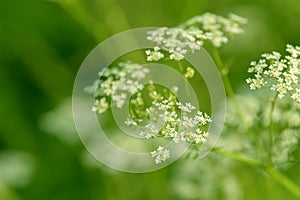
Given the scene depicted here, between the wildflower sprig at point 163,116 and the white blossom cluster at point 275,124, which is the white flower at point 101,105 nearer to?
the wildflower sprig at point 163,116

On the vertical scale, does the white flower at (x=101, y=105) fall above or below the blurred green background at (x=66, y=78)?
below

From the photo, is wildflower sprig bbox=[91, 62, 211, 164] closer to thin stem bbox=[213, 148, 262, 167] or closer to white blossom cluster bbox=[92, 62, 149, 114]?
white blossom cluster bbox=[92, 62, 149, 114]

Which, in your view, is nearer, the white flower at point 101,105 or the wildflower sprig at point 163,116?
the wildflower sprig at point 163,116

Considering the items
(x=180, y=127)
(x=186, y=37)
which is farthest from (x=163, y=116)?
(x=186, y=37)

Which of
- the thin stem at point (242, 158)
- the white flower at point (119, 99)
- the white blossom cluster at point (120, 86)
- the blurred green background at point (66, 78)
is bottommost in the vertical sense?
the thin stem at point (242, 158)

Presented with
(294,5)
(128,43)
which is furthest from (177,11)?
(128,43)

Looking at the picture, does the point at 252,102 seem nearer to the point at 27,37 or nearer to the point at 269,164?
the point at 269,164

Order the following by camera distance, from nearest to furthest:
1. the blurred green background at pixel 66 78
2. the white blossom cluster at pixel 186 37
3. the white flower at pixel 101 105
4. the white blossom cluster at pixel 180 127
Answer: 1. the white blossom cluster at pixel 180 127
2. the white blossom cluster at pixel 186 37
3. the white flower at pixel 101 105
4. the blurred green background at pixel 66 78

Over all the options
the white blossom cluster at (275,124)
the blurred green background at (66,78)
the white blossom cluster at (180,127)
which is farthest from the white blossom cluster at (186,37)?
the blurred green background at (66,78)
